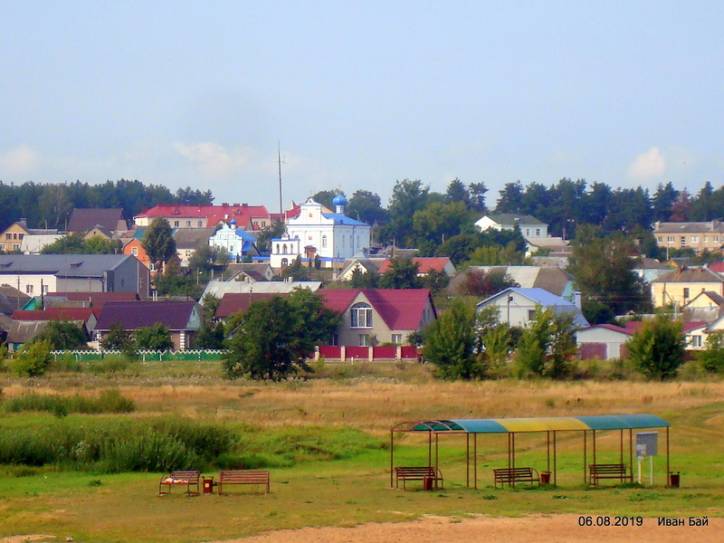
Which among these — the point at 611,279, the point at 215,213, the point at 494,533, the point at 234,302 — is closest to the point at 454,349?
the point at 234,302

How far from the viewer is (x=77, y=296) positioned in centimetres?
9256

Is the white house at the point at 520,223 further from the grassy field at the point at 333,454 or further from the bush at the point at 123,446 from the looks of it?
the bush at the point at 123,446

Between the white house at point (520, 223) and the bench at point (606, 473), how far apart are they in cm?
12519

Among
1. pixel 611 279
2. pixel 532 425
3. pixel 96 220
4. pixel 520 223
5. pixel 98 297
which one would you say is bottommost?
pixel 532 425

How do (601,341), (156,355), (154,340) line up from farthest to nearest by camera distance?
(154,340) < (156,355) < (601,341)

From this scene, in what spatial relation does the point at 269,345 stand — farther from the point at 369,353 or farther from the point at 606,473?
the point at 606,473

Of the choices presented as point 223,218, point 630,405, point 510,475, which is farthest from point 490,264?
point 510,475

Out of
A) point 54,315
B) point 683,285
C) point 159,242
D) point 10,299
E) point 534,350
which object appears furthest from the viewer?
point 159,242

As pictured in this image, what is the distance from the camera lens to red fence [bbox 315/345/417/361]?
7031cm

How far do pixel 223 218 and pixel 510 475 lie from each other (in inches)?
5650

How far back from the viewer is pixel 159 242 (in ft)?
415

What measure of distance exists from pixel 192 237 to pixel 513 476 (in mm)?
120590

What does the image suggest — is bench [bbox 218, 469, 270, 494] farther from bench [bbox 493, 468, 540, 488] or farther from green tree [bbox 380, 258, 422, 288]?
green tree [bbox 380, 258, 422, 288]

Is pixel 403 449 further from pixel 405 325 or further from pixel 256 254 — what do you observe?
pixel 256 254
